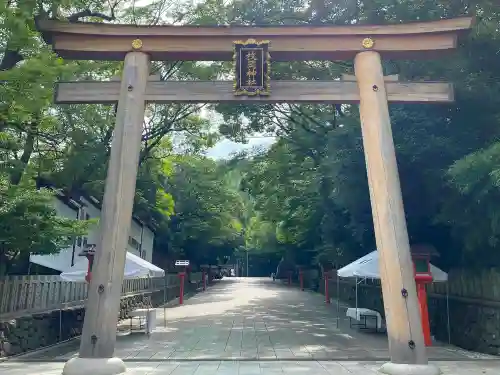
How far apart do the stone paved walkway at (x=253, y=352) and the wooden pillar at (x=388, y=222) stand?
3.20 ft

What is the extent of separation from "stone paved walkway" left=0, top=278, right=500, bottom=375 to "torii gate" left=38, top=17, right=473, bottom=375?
2.46m

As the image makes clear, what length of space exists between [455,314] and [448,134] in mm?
5191

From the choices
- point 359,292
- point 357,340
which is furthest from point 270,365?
point 359,292

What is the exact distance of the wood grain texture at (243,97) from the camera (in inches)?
343

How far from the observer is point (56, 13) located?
478 inches

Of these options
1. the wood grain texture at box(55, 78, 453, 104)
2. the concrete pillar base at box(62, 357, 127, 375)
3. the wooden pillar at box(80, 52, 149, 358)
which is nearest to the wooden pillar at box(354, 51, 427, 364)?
the wood grain texture at box(55, 78, 453, 104)

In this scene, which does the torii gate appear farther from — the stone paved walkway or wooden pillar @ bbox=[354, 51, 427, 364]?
the stone paved walkway

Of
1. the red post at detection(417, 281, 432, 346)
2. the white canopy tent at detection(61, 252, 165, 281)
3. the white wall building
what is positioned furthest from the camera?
the white wall building

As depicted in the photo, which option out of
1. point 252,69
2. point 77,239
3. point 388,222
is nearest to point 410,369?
point 388,222

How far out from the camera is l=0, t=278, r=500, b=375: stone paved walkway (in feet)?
26.9

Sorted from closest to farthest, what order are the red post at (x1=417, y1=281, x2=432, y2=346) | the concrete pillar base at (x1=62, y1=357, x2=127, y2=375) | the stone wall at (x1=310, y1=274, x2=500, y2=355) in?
the concrete pillar base at (x1=62, y1=357, x2=127, y2=375), the stone wall at (x1=310, y1=274, x2=500, y2=355), the red post at (x1=417, y1=281, x2=432, y2=346)

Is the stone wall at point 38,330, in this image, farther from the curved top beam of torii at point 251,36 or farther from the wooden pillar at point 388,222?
the wooden pillar at point 388,222

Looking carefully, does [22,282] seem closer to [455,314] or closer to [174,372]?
[174,372]

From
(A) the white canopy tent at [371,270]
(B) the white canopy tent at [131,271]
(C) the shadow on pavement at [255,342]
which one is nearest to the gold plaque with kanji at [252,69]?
(C) the shadow on pavement at [255,342]
